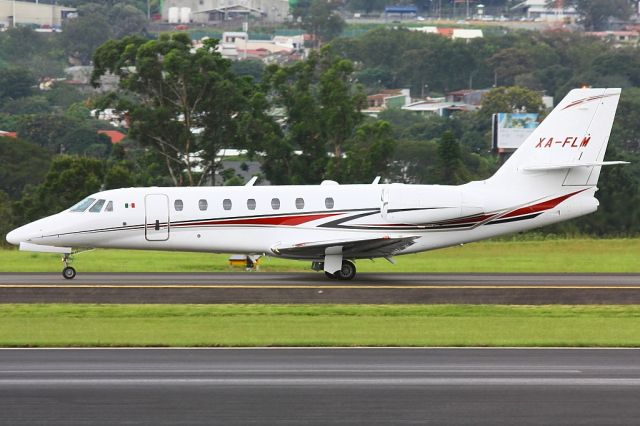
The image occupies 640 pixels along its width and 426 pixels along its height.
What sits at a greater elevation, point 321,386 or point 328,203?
point 328,203

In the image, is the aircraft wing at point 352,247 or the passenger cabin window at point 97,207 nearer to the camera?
the aircraft wing at point 352,247

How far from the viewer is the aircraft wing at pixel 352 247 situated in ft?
119

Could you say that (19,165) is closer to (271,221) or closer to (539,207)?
(271,221)

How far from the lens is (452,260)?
45125 millimetres

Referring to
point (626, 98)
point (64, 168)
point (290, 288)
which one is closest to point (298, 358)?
point (290, 288)

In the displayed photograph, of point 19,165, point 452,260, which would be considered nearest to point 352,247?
point 452,260

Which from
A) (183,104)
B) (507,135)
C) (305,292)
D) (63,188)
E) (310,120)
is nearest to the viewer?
(305,292)

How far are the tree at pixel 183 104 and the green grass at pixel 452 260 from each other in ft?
73.3

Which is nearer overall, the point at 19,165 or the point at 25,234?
the point at 25,234

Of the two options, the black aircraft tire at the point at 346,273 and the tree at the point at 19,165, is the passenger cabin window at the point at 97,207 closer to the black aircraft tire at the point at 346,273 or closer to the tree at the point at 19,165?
the black aircraft tire at the point at 346,273

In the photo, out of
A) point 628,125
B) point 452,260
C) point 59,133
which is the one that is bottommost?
point 59,133

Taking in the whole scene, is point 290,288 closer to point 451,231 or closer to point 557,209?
point 451,231

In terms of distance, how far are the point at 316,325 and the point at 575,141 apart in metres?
12.4

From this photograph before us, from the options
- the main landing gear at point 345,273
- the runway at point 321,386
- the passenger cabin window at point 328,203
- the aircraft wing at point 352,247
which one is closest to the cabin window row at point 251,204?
the passenger cabin window at point 328,203
